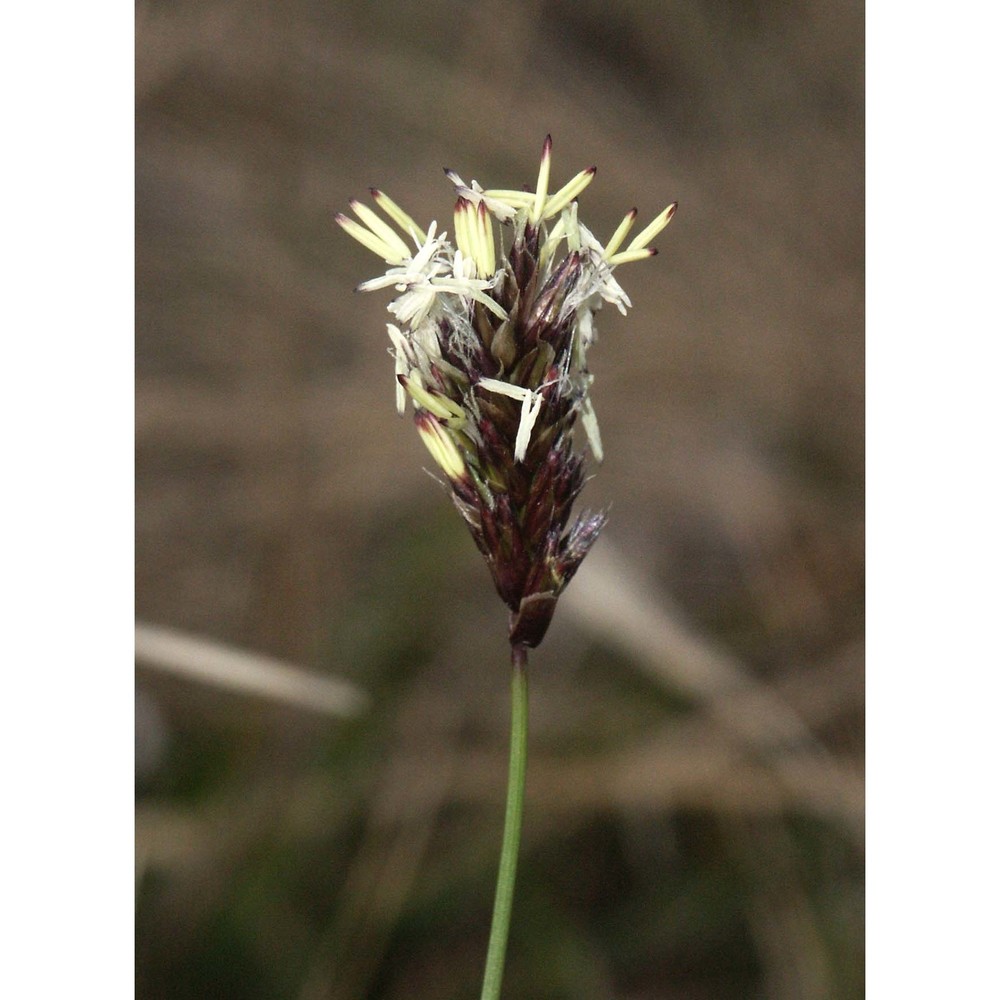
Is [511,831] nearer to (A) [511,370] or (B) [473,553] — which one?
(A) [511,370]

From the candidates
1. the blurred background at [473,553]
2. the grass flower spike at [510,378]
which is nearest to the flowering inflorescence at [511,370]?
the grass flower spike at [510,378]

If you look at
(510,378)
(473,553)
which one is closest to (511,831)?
(510,378)

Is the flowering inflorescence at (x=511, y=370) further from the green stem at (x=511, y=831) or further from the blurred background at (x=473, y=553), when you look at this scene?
the blurred background at (x=473, y=553)

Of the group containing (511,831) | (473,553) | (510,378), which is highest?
(473,553)

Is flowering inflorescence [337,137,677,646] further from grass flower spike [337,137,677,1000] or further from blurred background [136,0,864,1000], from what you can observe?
blurred background [136,0,864,1000]

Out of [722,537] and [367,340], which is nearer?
[367,340]
